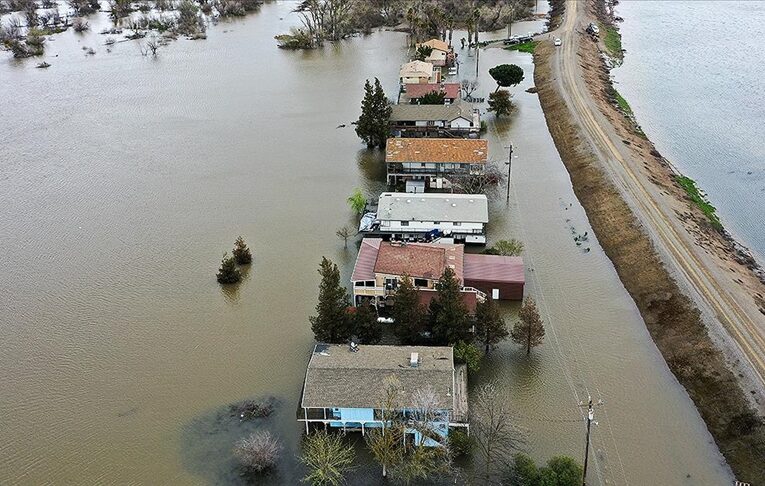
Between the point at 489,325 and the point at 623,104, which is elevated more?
the point at 623,104

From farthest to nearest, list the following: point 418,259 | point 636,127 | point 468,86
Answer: point 468,86 < point 636,127 < point 418,259

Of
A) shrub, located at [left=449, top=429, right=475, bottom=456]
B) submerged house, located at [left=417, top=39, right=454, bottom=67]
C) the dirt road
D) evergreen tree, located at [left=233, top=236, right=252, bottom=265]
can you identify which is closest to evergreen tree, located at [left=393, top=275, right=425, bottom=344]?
shrub, located at [left=449, top=429, right=475, bottom=456]

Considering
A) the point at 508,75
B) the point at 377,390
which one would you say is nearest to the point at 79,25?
the point at 508,75

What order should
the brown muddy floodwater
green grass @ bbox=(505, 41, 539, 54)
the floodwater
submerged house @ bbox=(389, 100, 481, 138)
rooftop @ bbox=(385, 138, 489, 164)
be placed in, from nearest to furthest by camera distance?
the brown muddy floodwater
rooftop @ bbox=(385, 138, 489, 164)
the floodwater
submerged house @ bbox=(389, 100, 481, 138)
green grass @ bbox=(505, 41, 539, 54)

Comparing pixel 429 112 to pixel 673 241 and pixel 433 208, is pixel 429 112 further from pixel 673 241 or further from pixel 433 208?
pixel 673 241

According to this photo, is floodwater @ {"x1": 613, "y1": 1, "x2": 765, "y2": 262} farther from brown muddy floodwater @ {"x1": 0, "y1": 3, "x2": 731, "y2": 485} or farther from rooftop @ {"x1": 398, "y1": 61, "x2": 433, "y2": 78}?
rooftop @ {"x1": 398, "y1": 61, "x2": 433, "y2": 78}

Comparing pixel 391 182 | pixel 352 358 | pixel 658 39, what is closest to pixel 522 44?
pixel 658 39

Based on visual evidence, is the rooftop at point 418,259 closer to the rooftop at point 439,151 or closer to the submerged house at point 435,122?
the rooftop at point 439,151
